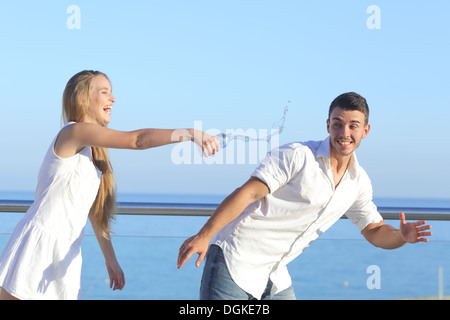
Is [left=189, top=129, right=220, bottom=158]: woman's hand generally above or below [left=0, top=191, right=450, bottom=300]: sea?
above

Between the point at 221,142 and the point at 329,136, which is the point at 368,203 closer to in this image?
the point at 329,136

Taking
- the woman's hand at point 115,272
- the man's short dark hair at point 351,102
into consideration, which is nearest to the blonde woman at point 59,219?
the woman's hand at point 115,272

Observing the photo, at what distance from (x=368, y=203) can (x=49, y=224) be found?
4.39 ft

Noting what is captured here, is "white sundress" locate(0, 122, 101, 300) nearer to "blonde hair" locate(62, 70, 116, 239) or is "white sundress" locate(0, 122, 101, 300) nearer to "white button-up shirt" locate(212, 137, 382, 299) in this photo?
"blonde hair" locate(62, 70, 116, 239)

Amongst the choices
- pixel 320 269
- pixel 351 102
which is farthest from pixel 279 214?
pixel 320 269

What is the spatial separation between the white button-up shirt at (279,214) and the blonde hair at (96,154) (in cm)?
54

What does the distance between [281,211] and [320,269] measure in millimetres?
1498

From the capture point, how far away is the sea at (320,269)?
12.0 feet

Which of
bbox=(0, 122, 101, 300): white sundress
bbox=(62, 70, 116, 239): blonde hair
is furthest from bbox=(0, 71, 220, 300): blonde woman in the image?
bbox=(62, 70, 116, 239): blonde hair

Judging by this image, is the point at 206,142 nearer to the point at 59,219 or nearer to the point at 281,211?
the point at 281,211

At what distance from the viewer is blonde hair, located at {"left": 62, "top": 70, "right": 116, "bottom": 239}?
2.50 m

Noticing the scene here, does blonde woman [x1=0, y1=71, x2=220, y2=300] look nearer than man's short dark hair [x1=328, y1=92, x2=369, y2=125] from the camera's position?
Yes

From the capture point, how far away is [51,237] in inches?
91.4

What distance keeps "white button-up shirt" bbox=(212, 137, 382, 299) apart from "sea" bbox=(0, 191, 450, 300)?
1253mm
